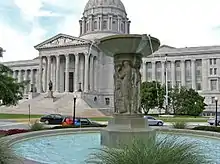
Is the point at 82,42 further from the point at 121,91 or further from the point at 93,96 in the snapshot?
the point at 121,91

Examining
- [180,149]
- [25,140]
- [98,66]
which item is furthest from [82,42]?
[180,149]

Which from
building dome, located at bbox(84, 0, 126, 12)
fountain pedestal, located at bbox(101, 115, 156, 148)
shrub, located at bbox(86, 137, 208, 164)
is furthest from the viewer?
building dome, located at bbox(84, 0, 126, 12)

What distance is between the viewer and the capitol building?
89312 mm

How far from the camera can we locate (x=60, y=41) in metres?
92.7

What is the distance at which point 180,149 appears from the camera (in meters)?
5.30

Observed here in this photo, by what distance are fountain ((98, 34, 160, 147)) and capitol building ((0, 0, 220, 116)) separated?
65.5m

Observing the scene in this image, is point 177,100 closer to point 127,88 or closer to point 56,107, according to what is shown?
point 56,107

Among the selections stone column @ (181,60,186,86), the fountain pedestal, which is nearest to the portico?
stone column @ (181,60,186,86)

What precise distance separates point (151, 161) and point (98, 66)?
93421mm

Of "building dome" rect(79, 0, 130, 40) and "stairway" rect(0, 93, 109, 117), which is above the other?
"building dome" rect(79, 0, 130, 40)

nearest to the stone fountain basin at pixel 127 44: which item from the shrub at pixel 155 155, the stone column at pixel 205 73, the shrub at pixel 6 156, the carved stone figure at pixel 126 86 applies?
the carved stone figure at pixel 126 86

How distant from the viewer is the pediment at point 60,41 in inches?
3538

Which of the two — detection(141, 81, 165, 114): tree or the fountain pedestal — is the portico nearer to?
detection(141, 81, 165, 114): tree

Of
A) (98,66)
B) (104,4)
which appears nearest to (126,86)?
(98,66)
